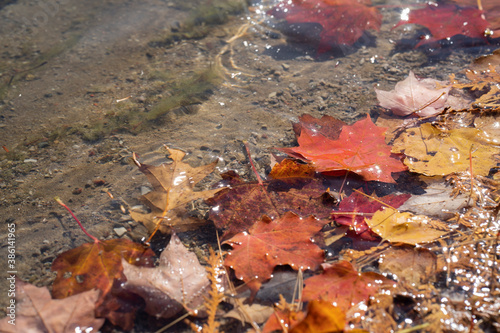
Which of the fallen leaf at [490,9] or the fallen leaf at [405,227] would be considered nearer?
the fallen leaf at [405,227]

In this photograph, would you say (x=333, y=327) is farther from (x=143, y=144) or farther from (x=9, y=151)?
(x=9, y=151)

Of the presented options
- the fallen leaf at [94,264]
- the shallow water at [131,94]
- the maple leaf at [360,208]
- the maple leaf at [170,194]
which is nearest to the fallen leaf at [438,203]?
the maple leaf at [360,208]

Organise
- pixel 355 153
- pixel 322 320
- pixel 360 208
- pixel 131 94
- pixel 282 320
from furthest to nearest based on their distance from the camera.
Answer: pixel 131 94
pixel 355 153
pixel 360 208
pixel 282 320
pixel 322 320

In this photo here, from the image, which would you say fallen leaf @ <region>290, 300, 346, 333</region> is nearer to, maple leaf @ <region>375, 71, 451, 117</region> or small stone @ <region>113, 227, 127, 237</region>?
small stone @ <region>113, 227, 127, 237</region>

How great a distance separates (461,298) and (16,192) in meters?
1.95

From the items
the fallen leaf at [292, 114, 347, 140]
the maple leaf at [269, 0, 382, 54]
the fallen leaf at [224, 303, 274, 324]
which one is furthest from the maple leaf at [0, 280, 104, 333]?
the maple leaf at [269, 0, 382, 54]

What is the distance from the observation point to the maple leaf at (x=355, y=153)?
63.5 inches

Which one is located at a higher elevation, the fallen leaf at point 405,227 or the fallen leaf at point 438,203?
the fallen leaf at point 405,227

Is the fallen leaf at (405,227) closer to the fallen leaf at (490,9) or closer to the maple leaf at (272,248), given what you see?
the maple leaf at (272,248)

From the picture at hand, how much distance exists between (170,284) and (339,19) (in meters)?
2.27

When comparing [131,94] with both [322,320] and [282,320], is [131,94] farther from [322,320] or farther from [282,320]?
[322,320]

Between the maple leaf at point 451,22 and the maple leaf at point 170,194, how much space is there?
6.63 feet

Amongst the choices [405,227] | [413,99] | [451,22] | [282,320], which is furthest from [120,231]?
[451,22]

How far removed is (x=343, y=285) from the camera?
1230 mm
